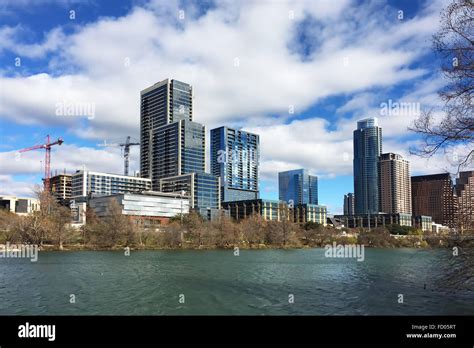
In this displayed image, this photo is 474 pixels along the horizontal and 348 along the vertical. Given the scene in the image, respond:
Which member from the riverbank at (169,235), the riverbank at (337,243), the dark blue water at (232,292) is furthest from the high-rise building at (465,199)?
the riverbank at (169,235)

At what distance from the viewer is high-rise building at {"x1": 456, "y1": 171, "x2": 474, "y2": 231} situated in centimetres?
2202

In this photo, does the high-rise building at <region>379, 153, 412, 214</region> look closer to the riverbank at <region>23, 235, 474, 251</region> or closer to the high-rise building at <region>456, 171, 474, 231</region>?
the riverbank at <region>23, 235, 474, 251</region>

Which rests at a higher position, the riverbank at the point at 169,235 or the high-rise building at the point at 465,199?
the high-rise building at the point at 465,199

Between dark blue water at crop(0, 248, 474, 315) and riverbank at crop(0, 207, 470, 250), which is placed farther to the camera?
riverbank at crop(0, 207, 470, 250)

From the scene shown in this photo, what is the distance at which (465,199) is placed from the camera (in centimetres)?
2261

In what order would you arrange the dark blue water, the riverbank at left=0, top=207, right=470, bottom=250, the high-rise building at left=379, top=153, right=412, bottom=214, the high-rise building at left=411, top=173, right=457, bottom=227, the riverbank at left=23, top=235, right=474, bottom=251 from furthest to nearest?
1. the high-rise building at left=379, top=153, right=412, bottom=214
2. the riverbank at left=0, top=207, right=470, bottom=250
3. the dark blue water
4. the riverbank at left=23, top=235, right=474, bottom=251
5. the high-rise building at left=411, top=173, right=457, bottom=227

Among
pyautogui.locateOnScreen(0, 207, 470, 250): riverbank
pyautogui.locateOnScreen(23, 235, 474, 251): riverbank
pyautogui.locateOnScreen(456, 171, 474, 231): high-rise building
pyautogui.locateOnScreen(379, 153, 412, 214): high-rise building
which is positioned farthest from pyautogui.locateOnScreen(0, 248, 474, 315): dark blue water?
pyautogui.locateOnScreen(379, 153, 412, 214): high-rise building

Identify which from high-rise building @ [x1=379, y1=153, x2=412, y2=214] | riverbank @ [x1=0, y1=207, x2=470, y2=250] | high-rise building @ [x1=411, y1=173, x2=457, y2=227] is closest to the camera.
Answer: high-rise building @ [x1=411, y1=173, x2=457, y2=227]

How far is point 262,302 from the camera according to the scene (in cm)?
3194

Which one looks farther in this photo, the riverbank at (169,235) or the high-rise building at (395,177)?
the high-rise building at (395,177)

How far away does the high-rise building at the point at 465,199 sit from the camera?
22016 millimetres

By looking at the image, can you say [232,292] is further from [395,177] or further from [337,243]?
[395,177]

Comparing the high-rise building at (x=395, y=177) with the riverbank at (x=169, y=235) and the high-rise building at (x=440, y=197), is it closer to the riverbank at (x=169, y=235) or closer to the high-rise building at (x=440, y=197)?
the riverbank at (x=169, y=235)
